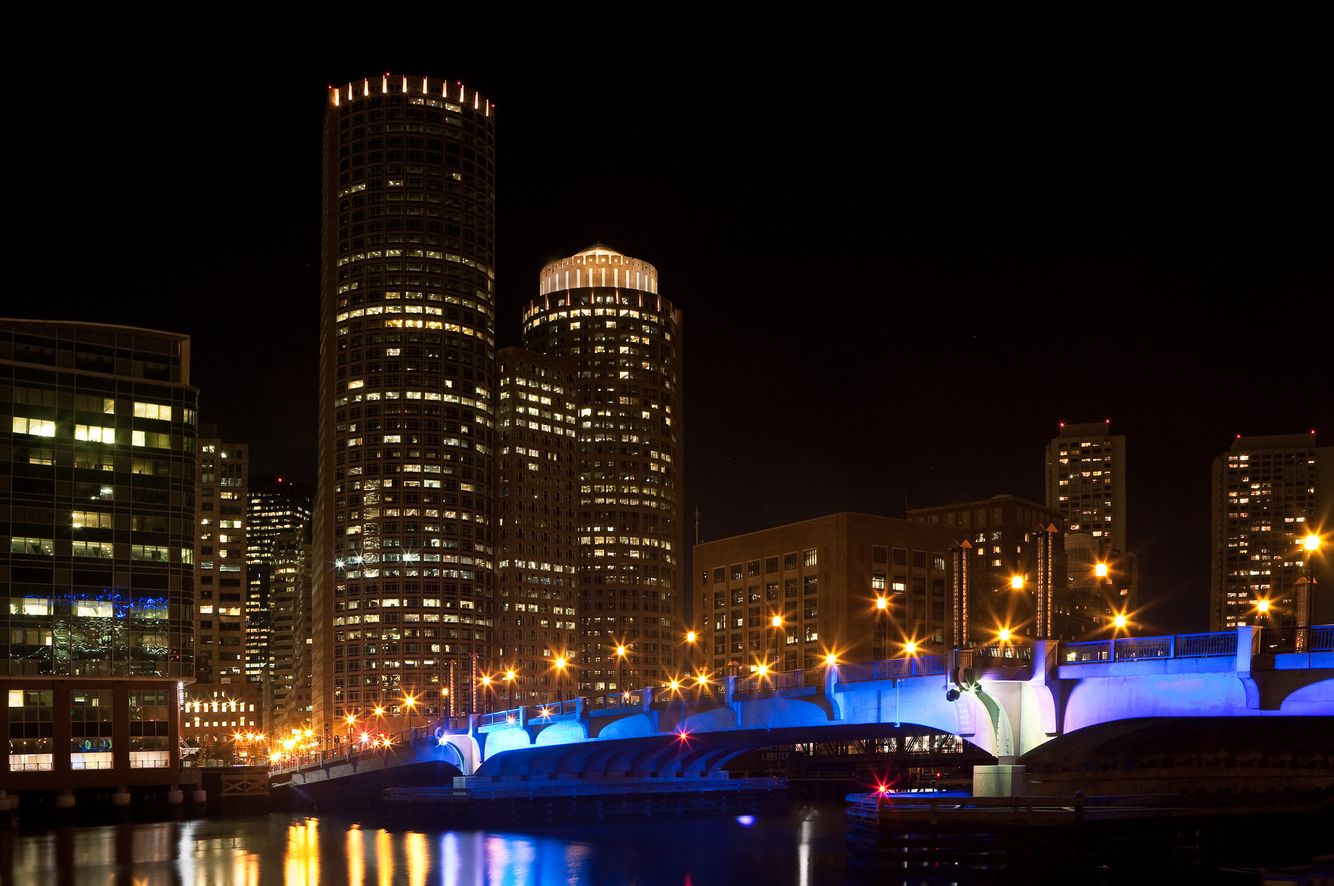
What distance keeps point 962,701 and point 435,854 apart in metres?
39.8

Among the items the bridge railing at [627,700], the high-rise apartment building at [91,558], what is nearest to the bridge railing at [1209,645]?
the bridge railing at [627,700]

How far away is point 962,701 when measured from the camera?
71562mm

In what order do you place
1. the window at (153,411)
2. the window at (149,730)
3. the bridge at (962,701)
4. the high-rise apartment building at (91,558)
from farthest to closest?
the window at (153,411)
the window at (149,730)
the high-rise apartment building at (91,558)
the bridge at (962,701)

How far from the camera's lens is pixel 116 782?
135125mm

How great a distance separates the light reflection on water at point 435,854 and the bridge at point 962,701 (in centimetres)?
649

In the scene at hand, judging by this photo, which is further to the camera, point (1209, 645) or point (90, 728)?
point (90, 728)

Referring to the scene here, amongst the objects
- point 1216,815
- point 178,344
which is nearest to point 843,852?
point 1216,815

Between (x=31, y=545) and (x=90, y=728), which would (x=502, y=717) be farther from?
(x=31, y=545)

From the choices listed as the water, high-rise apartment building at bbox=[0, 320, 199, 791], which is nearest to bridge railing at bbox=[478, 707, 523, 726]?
the water

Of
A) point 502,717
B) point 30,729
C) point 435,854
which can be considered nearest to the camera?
point 435,854

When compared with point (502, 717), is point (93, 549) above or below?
above

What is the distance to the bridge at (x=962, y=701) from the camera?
59656mm

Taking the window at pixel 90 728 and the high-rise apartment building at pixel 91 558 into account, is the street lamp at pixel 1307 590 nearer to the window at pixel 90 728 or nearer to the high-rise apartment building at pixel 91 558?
the high-rise apartment building at pixel 91 558

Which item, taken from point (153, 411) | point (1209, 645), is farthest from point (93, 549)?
point (1209, 645)
